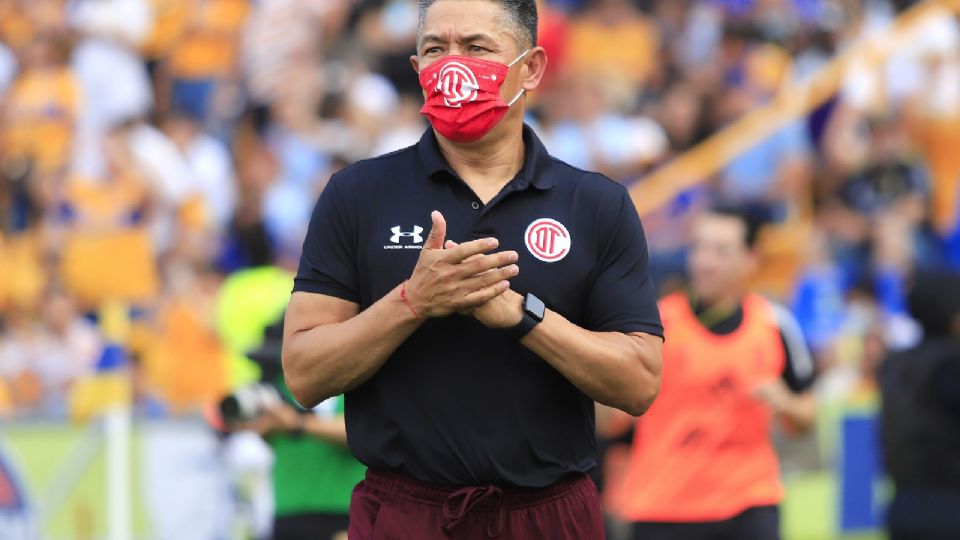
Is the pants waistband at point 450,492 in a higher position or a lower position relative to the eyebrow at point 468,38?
lower

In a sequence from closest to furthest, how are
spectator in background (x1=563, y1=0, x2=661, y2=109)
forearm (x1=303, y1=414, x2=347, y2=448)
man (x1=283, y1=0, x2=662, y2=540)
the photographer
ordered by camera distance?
man (x1=283, y1=0, x2=662, y2=540) < forearm (x1=303, y1=414, x2=347, y2=448) < the photographer < spectator in background (x1=563, y1=0, x2=661, y2=109)

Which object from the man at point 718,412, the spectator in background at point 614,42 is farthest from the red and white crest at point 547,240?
the spectator in background at point 614,42

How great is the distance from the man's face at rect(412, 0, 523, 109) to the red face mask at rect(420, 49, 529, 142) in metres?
0.05

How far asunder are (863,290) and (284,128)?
529cm

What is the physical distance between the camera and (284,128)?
1573 cm

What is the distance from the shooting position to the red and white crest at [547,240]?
179 inches

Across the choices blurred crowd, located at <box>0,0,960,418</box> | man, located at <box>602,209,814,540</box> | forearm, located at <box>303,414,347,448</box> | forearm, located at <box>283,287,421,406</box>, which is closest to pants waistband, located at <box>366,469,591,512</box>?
forearm, located at <box>283,287,421,406</box>

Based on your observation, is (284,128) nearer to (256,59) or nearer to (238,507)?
(256,59)

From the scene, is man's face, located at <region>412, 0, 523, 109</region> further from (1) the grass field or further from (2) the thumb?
(1) the grass field

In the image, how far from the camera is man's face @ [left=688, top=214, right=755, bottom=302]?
28.4 feet

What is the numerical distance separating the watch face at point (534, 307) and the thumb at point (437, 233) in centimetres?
27

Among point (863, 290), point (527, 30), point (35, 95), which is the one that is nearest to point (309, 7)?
point (35, 95)

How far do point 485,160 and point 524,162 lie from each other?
0.39ft

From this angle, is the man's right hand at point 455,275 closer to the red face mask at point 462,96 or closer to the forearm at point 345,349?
the forearm at point 345,349
